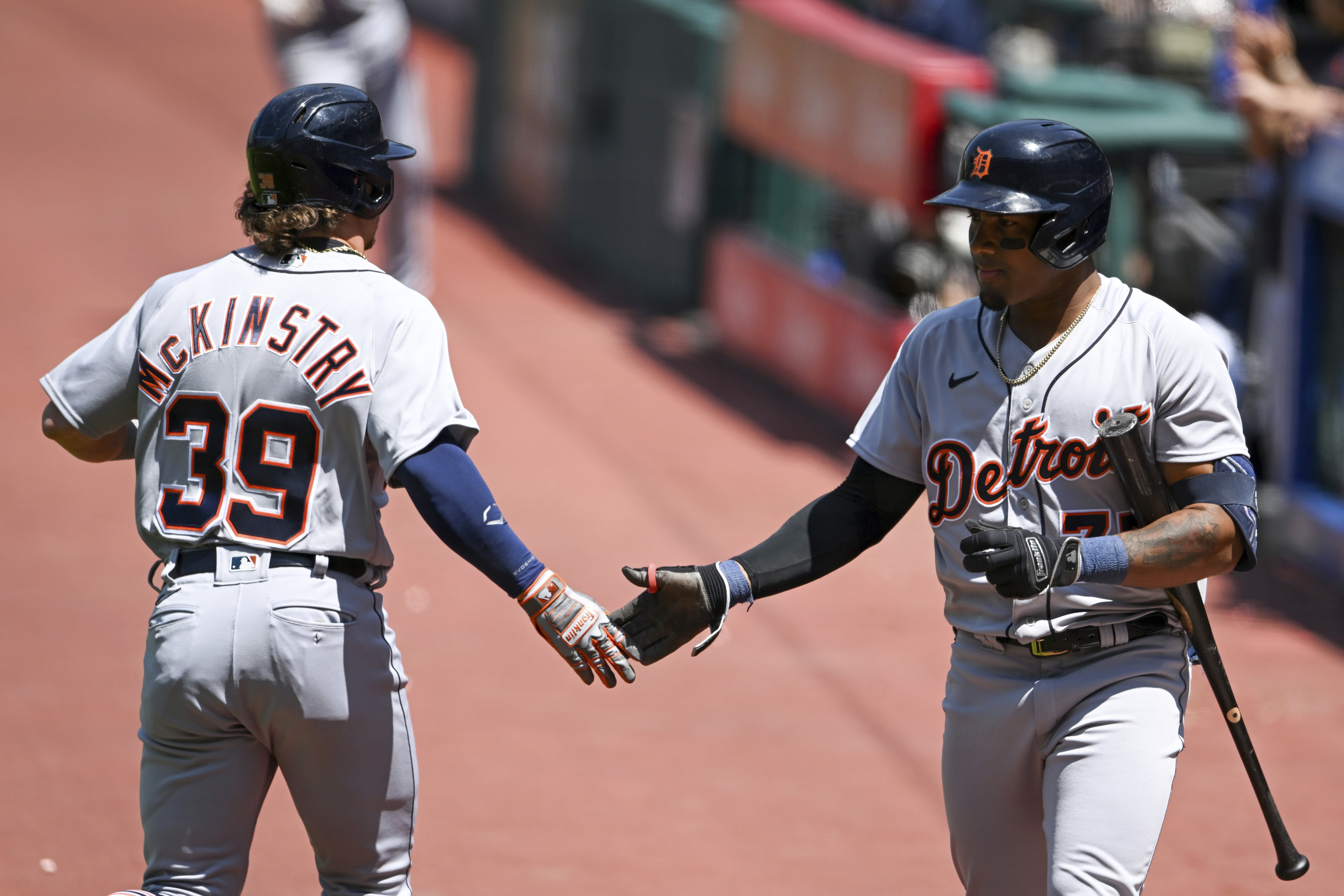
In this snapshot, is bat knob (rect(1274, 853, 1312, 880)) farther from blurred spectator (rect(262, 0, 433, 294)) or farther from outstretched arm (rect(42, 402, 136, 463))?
blurred spectator (rect(262, 0, 433, 294))

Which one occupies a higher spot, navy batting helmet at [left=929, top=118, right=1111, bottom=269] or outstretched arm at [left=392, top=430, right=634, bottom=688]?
navy batting helmet at [left=929, top=118, right=1111, bottom=269]

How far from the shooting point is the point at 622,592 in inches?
292

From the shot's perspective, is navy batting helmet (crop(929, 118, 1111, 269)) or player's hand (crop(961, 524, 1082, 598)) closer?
player's hand (crop(961, 524, 1082, 598))

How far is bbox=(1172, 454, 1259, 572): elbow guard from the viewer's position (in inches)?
127

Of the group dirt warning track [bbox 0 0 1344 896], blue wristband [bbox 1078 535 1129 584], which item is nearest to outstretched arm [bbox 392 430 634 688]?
blue wristband [bbox 1078 535 1129 584]

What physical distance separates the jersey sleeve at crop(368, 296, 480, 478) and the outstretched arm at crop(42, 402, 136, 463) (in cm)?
59

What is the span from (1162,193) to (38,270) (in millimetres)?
7706

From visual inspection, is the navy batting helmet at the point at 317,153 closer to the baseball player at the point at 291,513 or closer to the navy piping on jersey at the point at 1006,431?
the baseball player at the point at 291,513

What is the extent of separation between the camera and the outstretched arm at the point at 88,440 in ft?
11.2

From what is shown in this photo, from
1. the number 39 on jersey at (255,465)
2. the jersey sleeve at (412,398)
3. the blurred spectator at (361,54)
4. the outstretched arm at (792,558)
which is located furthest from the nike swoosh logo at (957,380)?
the blurred spectator at (361,54)

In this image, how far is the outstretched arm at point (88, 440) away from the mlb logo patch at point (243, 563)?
40 centimetres

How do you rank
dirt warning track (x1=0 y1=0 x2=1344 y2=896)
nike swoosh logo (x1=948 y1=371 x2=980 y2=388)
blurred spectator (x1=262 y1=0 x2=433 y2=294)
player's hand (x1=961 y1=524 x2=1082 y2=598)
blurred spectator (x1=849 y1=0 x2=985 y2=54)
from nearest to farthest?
player's hand (x1=961 y1=524 x2=1082 y2=598), nike swoosh logo (x1=948 y1=371 x2=980 y2=388), dirt warning track (x1=0 y1=0 x2=1344 y2=896), blurred spectator (x1=262 y1=0 x2=433 y2=294), blurred spectator (x1=849 y1=0 x2=985 y2=54)

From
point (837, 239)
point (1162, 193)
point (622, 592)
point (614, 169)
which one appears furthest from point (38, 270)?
point (1162, 193)

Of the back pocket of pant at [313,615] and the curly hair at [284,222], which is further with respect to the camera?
the curly hair at [284,222]
